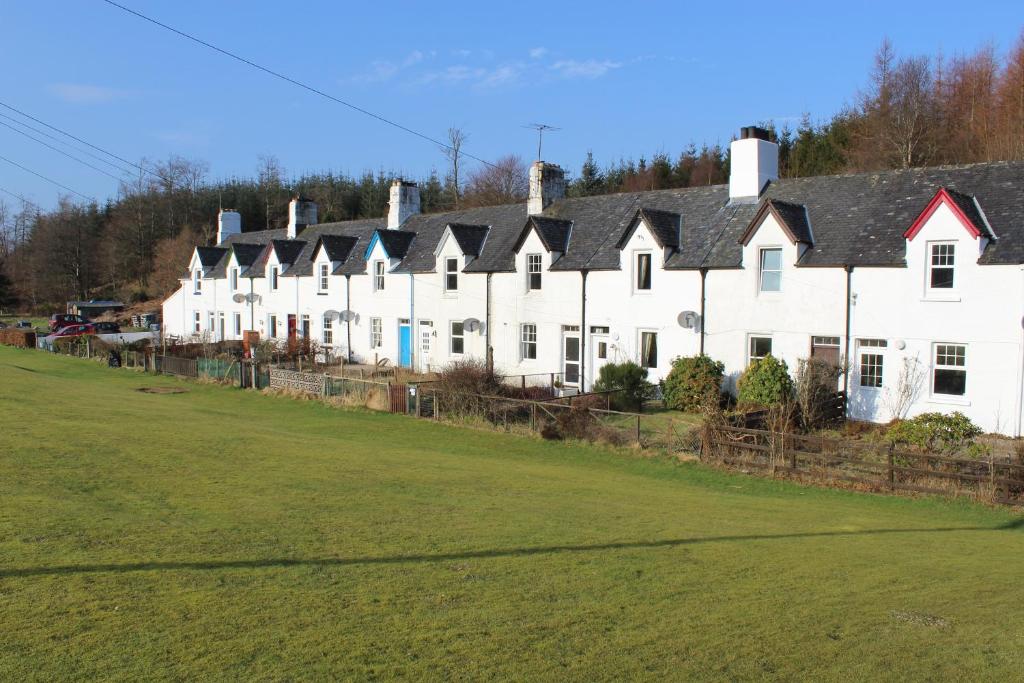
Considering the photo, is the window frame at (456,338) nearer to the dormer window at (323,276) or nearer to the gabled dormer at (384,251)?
the gabled dormer at (384,251)

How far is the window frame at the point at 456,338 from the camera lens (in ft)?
120

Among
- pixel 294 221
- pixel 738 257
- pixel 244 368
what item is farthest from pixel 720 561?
pixel 294 221

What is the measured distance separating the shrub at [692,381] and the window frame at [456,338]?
1158 cm

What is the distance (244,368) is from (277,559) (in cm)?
2683

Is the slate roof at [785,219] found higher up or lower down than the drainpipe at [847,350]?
higher up

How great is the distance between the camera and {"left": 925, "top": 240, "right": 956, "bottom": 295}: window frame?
2284 centimetres

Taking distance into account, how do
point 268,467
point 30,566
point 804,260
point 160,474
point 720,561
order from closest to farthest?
point 30,566 → point 720,561 → point 160,474 → point 268,467 → point 804,260

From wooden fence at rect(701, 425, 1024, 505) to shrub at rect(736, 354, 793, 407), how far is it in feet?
11.5

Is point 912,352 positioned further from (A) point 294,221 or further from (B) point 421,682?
(A) point 294,221

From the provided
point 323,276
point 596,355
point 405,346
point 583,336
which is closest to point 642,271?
point 583,336

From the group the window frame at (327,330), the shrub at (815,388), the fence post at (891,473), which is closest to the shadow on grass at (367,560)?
the fence post at (891,473)

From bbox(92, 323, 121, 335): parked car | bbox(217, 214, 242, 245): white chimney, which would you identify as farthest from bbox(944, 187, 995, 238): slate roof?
bbox(92, 323, 121, 335): parked car

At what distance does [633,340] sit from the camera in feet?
97.9

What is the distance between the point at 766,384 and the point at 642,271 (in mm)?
7402
